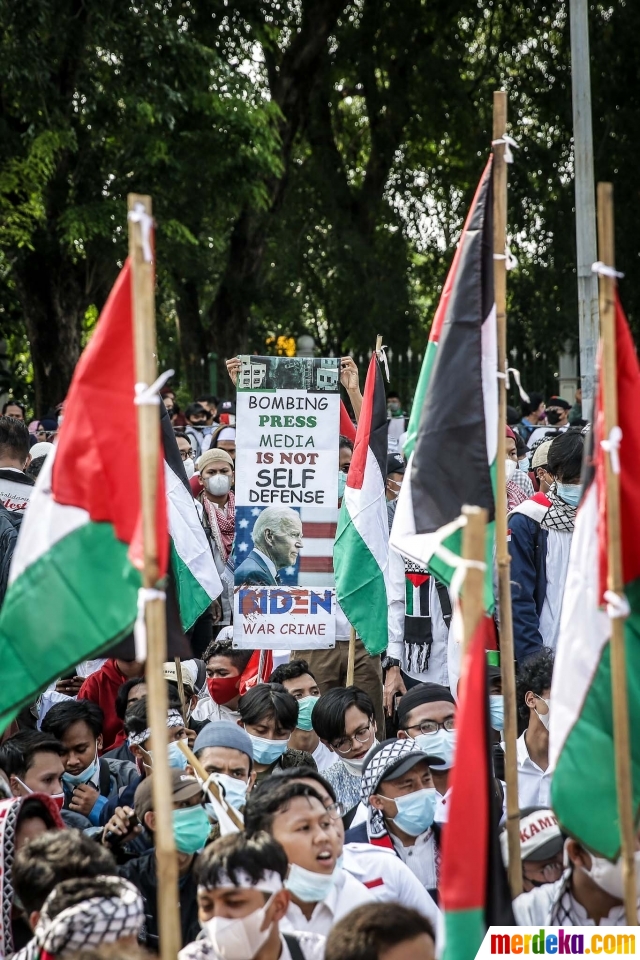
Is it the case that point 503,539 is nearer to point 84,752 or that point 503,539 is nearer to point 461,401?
point 461,401

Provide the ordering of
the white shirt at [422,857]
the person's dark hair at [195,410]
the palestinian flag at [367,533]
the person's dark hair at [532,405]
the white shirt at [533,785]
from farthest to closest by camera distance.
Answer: the person's dark hair at [532,405] → the person's dark hair at [195,410] → the palestinian flag at [367,533] → the white shirt at [533,785] → the white shirt at [422,857]

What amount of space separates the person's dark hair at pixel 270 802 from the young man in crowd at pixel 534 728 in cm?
133

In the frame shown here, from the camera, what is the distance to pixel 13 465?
22.6 ft

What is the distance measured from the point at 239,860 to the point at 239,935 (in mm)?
197

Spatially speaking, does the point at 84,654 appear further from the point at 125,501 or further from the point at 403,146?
the point at 403,146

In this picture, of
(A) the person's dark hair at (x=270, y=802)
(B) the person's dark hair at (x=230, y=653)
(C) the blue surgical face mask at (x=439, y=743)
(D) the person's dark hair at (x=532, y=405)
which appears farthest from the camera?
(D) the person's dark hair at (x=532, y=405)

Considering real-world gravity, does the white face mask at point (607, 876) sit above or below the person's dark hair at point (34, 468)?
below

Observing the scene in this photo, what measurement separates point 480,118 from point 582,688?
19816mm

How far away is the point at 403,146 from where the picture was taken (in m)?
24.7

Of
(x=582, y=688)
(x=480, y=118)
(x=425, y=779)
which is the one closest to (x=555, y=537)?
(x=425, y=779)

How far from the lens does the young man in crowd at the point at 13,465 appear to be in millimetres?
6767

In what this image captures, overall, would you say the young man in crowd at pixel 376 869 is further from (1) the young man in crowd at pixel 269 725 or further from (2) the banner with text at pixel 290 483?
(2) the banner with text at pixel 290 483

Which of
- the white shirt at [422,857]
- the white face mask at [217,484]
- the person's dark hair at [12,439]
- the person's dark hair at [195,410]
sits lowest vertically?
the white shirt at [422,857]

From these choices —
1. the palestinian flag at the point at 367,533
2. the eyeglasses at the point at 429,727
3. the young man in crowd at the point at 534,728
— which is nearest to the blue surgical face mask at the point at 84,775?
the eyeglasses at the point at 429,727
